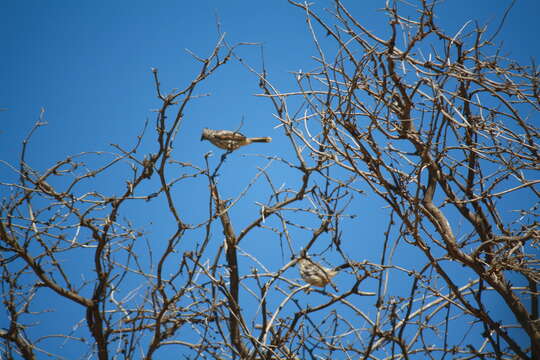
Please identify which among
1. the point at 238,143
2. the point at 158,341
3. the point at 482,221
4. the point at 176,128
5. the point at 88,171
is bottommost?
the point at 158,341

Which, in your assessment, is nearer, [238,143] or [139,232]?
[139,232]

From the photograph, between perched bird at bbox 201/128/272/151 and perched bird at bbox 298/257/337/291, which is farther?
perched bird at bbox 201/128/272/151

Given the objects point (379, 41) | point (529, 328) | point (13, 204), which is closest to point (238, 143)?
point (13, 204)

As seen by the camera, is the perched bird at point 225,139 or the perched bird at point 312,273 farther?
the perched bird at point 225,139

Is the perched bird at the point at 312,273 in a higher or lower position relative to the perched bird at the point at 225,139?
lower

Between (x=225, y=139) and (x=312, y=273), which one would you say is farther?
(x=225, y=139)

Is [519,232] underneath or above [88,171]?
underneath

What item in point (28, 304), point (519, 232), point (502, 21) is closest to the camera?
point (502, 21)

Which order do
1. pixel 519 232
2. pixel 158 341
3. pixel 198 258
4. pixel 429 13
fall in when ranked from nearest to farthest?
pixel 429 13, pixel 519 232, pixel 198 258, pixel 158 341

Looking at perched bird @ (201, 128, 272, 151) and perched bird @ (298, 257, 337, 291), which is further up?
perched bird @ (201, 128, 272, 151)

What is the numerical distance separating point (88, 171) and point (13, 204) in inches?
21.0

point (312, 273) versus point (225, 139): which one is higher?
point (225, 139)

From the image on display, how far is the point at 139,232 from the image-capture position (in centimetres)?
382

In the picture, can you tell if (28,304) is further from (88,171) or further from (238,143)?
(238,143)
